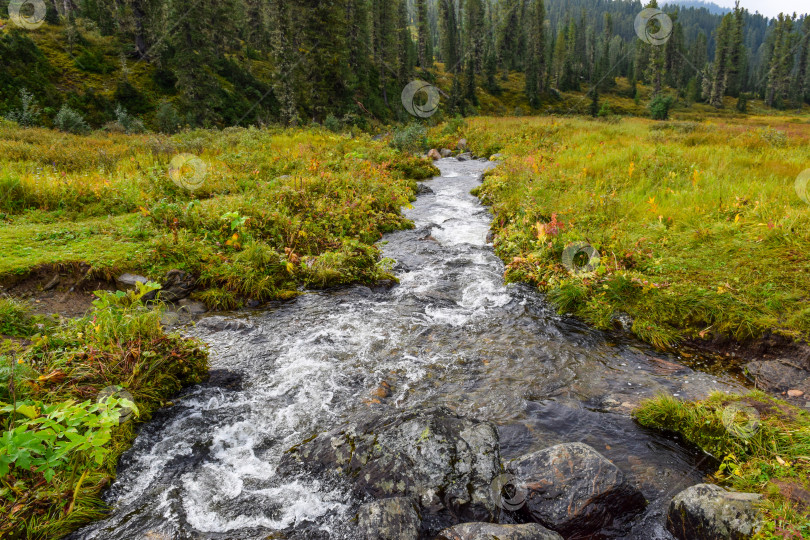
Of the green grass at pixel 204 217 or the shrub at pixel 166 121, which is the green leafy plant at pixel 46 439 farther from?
the shrub at pixel 166 121

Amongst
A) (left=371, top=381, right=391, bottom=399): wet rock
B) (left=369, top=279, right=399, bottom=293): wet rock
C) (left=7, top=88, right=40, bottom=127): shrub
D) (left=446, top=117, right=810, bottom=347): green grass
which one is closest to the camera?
(left=371, top=381, right=391, bottom=399): wet rock

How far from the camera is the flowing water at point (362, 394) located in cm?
317

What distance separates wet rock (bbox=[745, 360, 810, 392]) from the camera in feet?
13.6

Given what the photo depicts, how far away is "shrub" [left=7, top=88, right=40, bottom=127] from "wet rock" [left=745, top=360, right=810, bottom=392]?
2529 centimetres

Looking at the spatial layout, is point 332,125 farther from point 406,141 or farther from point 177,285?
point 177,285

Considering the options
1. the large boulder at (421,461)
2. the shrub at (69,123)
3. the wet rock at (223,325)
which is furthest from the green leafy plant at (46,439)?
the shrub at (69,123)

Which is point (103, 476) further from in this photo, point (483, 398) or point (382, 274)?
point (382, 274)

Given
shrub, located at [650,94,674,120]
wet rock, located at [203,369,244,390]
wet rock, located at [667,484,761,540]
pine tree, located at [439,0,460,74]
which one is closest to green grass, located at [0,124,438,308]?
wet rock, located at [203,369,244,390]

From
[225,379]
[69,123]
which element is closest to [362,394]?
[225,379]

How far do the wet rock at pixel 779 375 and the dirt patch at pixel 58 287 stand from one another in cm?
844

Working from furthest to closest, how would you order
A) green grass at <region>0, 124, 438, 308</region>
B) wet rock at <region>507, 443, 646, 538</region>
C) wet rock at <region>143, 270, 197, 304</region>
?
green grass at <region>0, 124, 438, 308</region> < wet rock at <region>143, 270, 197, 304</region> < wet rock at <region>507, 443, 646, 538</region>

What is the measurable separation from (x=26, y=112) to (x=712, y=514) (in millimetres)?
26136

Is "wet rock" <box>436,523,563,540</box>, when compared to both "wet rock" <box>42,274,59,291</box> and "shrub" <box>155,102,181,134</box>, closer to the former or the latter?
"wet rock" <box>42,274,59,291</box>

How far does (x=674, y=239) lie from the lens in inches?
273
